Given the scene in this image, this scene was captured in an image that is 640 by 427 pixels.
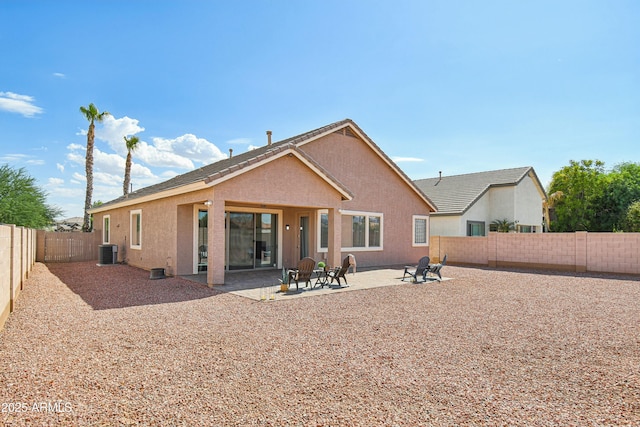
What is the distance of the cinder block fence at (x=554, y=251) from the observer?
16.0m

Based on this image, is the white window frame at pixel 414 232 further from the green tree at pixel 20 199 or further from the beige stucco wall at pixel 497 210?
the green tree at pixel 20 199

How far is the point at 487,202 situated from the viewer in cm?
2717

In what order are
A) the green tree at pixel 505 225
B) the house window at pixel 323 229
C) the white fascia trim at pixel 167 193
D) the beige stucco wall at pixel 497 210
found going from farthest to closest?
the green tree at pixel 505 225 < the beige stucco wall at pixel 497 210 < the house window at pixel 323 229 < the white fascia trim at pixel 167 193

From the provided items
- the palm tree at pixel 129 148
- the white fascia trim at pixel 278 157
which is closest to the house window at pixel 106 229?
the palm tree at pixel 129 148

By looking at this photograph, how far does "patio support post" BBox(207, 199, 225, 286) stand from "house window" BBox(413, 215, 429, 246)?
12.0 m

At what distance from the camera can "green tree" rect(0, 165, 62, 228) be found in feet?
75.6

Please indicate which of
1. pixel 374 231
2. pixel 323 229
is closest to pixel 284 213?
pixel 323 229

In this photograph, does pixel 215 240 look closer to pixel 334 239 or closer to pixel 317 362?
pixel 334 239

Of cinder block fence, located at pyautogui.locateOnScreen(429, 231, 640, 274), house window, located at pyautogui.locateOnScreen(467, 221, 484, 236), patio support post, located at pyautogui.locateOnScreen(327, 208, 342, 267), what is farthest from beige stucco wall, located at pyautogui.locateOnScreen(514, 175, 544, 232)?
patio support post, located at pyautogui.locateOnScreen(327, 208, 342, 267)

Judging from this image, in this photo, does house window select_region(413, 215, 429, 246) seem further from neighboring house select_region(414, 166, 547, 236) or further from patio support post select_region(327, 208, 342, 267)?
patio support post select_region(327, 208, 342, 267)

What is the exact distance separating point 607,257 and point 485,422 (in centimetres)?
1675

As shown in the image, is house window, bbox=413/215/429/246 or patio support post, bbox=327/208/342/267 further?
house window, bbox=413/215/429/246

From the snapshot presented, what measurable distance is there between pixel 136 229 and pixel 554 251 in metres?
19.2

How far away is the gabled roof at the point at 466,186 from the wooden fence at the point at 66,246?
2185 cm
